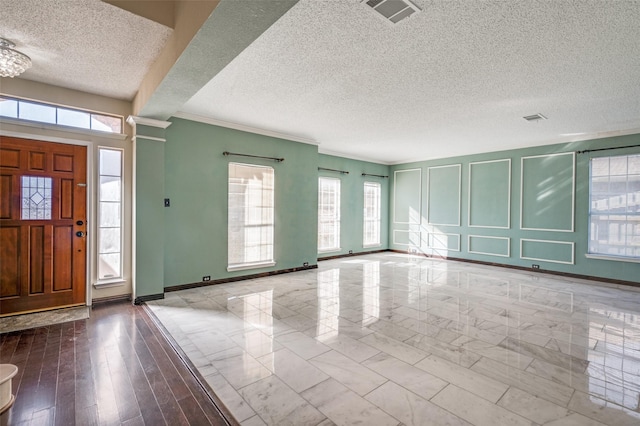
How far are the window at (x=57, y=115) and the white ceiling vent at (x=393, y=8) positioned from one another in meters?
3.81

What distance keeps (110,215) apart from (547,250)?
318 inches

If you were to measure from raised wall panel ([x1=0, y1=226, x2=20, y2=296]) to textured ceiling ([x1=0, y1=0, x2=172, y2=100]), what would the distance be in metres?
1.83

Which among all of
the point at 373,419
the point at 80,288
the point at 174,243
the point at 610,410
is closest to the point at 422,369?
the point at 373,419

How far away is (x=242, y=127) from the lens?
5430 mm

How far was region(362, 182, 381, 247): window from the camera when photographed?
8.78 metres

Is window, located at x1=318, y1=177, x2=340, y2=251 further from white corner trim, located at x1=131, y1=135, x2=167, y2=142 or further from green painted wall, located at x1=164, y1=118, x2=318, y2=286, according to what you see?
white corner trim, located at x1=131, y1=135, x2=167, y2=142

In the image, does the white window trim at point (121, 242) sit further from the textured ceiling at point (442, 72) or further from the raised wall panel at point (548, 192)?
the raised wall panel at point (548, 192)

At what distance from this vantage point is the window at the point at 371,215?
28.8 ft

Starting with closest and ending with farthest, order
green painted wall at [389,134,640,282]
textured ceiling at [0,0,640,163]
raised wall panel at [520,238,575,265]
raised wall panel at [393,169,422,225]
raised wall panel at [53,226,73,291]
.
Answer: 1. textured ceiling at [0,0,640,163]
2. raised wall panel at [53,226,73,291]
3. green painted wall at [389,134,640,282]
4. raised wall panel at [520,238,575,265]
5. raised wall panel at [393,169,422,225]

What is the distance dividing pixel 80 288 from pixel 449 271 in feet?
21.4

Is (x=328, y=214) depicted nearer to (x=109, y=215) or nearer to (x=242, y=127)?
(x=242, y=127)

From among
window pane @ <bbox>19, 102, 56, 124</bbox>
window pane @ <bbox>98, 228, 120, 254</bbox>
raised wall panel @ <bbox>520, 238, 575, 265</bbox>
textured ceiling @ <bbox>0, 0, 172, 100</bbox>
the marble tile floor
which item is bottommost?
the marble tile floor

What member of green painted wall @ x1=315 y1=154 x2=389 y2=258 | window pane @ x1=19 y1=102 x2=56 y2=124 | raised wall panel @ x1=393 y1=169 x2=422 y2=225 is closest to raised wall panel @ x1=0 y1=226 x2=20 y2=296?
window pane @ x1=19 y1=102 x2=56 y2=124

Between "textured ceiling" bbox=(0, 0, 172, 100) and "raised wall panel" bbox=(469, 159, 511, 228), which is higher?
"textured ceiling" bbox=(0, 0, 172, 100)
